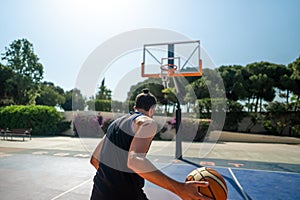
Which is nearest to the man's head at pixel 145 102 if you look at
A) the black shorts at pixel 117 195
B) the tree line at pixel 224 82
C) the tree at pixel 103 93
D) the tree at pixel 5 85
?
the black shorts at pixel 117 195

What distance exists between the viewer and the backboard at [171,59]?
9.77 metres

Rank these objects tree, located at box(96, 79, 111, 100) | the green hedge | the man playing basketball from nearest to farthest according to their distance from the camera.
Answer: the man playing basketball < the green hedge < tree, located at box(96, 79, 111, 100)

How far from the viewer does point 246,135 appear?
18109mm

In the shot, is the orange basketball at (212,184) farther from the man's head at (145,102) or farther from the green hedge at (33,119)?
the green hedge at (33,119)

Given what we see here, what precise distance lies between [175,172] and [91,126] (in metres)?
14.4

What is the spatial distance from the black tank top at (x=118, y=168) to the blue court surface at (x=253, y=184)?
262 cm

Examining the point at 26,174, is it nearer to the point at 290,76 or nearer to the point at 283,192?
the point at 283,192

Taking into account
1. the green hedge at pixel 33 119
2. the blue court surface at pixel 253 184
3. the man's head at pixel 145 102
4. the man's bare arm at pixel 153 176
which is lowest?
the blue court surface at pixel 253 184

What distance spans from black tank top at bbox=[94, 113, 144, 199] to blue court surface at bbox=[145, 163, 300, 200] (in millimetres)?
2622

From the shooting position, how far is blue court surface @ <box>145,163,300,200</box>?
4387 millimetres

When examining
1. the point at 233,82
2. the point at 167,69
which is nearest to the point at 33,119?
the point at 167,69

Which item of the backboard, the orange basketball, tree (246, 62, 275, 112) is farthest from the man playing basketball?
tree (246, 62, 275, 112)

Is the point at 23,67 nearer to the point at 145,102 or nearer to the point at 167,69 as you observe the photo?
the point at 167,69

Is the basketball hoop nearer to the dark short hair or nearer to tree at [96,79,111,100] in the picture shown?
the dark short hair
